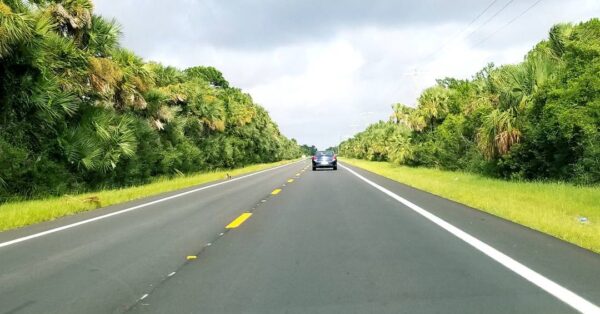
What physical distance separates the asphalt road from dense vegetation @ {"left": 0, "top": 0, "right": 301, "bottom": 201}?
626 cm

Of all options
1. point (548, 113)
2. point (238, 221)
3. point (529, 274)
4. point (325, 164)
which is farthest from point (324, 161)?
point (529, 274)

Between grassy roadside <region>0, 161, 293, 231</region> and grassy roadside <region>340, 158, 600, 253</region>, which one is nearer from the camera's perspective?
grassy roadside <region>340, 158, 600, 253</region>

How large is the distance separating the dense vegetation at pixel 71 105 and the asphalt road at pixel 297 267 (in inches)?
246

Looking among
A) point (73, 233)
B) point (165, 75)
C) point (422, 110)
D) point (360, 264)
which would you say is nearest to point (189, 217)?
point (73, 233)

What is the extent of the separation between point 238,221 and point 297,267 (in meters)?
4.47

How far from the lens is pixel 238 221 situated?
35.6 feet

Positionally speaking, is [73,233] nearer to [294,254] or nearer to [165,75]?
[294,254]

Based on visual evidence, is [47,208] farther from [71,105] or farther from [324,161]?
[324,161]

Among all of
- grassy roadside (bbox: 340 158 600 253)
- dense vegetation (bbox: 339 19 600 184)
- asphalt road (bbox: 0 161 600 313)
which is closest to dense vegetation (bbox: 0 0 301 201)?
asphalt road (bbox: 0 161 600 313)

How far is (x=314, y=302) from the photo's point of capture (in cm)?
506

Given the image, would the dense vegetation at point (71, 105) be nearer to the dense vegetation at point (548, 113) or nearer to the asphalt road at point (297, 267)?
the asphalt road at point (297, 267)

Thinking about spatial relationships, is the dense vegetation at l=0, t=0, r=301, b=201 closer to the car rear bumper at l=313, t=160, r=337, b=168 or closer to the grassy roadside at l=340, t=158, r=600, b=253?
the grassy roadside at l=340, t=158, r=600, b=253

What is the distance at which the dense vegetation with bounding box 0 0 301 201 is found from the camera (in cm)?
1577

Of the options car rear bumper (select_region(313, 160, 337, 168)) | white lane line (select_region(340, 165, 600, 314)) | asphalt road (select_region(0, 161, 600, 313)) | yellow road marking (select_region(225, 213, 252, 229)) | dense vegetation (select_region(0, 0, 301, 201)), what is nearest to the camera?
Result: white lane line (select_region(340, 165, 600, 314))
